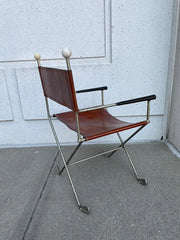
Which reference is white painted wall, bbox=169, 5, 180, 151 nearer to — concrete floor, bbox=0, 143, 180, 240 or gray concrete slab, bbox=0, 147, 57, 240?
concrete floor, bbox=0, 143, 180, 240

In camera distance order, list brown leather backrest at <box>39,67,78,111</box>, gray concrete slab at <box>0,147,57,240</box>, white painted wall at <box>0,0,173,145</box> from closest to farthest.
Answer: brown leather backrest at <box>39,67,78,111</box> → gray concrete slab at <box>0,147,57,240</box> → white painted wall at <box>0,0,173,145</box>

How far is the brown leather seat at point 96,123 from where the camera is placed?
129cm

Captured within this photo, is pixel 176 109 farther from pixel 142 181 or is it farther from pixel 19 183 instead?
pixel 19 183

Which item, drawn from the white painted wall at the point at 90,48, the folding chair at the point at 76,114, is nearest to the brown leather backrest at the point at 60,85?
the folding chair at the point at 76,114

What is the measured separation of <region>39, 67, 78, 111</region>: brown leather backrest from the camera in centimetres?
108

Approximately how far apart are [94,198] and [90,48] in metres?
1.41

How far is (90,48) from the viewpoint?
1.95 m

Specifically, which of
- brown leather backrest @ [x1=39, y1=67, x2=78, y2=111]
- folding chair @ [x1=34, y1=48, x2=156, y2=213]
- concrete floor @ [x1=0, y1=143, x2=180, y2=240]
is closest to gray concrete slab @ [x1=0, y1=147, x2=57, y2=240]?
concrete floor @ [x1=0, y1=143, x2=180, y2=240]

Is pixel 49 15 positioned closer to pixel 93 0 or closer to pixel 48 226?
pixel 93 0

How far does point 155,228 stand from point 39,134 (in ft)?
5.18

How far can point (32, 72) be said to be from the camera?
6.61 feet

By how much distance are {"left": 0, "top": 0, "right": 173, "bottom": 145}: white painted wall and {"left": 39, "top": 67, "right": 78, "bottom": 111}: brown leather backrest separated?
658 millimetres

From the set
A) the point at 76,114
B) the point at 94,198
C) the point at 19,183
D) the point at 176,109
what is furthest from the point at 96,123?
the point at 176,109

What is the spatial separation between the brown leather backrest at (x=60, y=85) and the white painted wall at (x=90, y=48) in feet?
2.16
